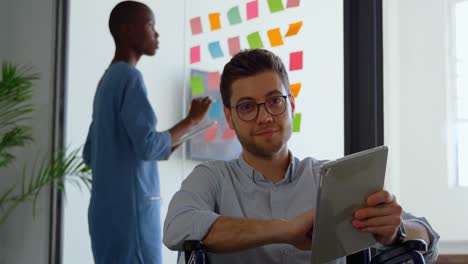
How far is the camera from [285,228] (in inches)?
44.1

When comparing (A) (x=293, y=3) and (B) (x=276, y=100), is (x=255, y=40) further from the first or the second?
(B) (x=276, y=100)

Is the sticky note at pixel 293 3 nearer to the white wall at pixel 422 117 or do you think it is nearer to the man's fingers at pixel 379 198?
the white wall at pixel 422 117

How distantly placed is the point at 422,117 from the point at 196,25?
0.91 meters

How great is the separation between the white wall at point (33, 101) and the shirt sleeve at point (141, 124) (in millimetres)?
1319

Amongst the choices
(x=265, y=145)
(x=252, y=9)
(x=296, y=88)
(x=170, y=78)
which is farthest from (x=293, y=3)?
(x=265, y=145)

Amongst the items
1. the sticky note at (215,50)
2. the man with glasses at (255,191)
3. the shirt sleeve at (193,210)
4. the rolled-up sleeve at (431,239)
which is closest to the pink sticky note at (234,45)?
the sticky note at (215,50)

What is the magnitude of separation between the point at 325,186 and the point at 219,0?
1.45 meters

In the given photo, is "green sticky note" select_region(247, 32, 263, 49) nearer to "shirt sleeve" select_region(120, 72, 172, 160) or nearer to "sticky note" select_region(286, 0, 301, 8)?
"sticky note" select_region(286, 0, 301, 8)

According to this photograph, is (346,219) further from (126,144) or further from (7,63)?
(7,63)

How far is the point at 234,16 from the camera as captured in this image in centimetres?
224

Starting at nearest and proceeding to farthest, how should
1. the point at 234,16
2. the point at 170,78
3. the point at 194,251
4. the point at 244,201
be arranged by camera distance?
1. the point at 194,251
2. the point at 244,201
3. the point at 234,16
4. the point at 170,78

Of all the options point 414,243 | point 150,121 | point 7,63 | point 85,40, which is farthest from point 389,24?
point 7,63

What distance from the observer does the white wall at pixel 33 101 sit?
340 centimetres

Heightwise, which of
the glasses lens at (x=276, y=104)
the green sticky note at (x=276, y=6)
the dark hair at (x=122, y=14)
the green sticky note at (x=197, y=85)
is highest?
the dark hair at (x=122, y=14)
